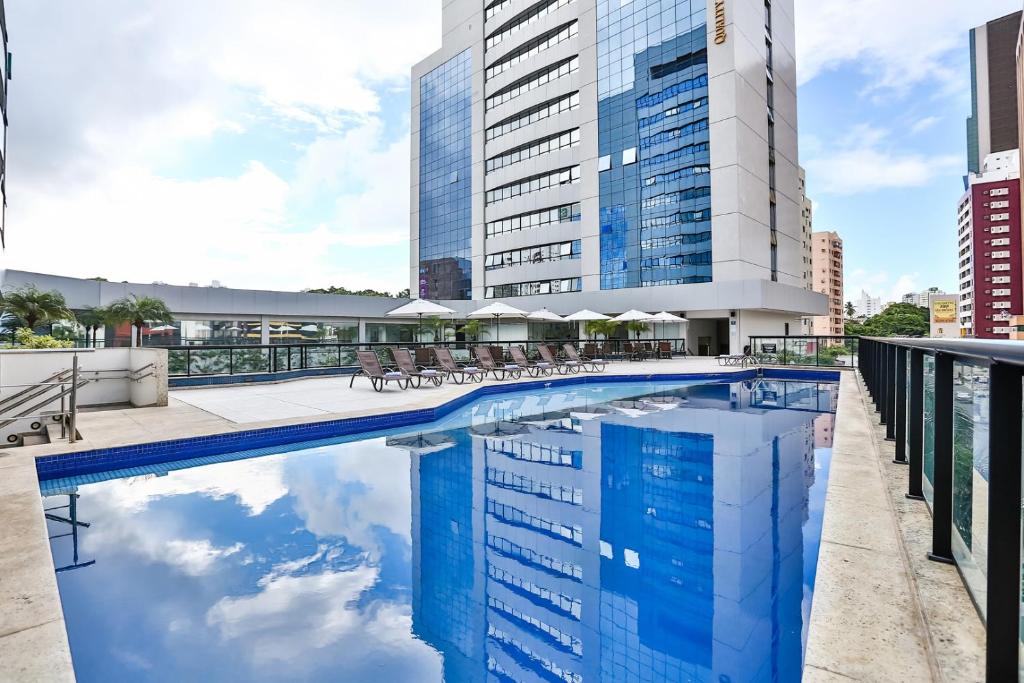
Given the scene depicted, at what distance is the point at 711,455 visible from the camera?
6.92 metres

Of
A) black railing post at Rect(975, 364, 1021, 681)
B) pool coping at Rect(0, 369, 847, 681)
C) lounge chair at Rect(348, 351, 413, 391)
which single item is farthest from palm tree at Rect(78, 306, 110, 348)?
black railing post at Rect(975, 364, 1021, 681)

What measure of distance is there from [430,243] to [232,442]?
132 ft

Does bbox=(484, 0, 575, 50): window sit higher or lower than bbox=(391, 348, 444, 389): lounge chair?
higher

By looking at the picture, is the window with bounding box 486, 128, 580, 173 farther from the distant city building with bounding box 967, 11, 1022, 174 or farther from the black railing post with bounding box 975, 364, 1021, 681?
the distant city building with bounding box 967, 11, 1022, 174

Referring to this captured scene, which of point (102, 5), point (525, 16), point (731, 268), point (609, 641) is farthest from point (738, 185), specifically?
point (609, 641)

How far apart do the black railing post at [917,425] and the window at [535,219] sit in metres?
31.8

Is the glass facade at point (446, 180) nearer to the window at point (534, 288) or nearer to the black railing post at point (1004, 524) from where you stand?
the window at point (534, 288)

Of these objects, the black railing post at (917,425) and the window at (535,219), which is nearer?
the black railing post at (917,425)

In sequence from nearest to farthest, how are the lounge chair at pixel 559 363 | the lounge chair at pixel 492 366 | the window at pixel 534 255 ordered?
1. the lounge chair at pixel 492 366
2. the lounge chair at pixel 559 363
3. the window at pixel 534 255

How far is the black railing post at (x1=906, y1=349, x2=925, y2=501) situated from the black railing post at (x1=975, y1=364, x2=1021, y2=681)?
2.15 meters

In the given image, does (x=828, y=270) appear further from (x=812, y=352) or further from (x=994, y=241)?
(x=812, y=352)

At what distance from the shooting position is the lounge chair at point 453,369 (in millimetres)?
13883

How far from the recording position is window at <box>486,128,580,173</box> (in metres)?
35.1

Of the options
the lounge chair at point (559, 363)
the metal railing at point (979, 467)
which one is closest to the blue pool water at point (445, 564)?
the metal railing at point (979, 467)
